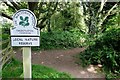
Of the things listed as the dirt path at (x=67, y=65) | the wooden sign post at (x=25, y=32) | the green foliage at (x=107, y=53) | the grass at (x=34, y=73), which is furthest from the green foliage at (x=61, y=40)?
the wooden sign post at (x=25, y=32)

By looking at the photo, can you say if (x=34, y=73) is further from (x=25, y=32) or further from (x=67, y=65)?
(x=25, y=32)

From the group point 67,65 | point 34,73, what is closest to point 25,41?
point 34,73

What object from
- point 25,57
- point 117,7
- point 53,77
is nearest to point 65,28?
point 117,7

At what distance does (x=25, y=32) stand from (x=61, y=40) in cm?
885

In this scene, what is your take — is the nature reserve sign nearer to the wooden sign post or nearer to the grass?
the wooden sign post

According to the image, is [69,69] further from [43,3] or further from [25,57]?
[43,3]

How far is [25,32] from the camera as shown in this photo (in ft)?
10.6

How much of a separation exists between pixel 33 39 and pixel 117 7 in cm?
1183

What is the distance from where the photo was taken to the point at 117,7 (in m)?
13.9

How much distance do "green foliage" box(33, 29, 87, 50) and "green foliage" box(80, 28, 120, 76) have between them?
332 cm

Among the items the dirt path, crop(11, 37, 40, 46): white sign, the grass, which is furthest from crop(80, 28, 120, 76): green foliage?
crop(11, 37, 40, 46): white sign

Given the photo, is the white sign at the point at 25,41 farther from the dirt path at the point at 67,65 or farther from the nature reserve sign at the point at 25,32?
the dirt path at the point at 67,65

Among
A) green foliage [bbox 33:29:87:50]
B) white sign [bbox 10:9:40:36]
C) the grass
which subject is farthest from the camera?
green foliage [bbox 33:29:87:50]

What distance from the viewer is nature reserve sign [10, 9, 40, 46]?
321cm
